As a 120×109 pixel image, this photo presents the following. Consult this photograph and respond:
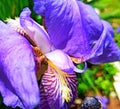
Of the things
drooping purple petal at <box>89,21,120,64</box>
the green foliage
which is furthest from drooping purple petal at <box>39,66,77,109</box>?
the green foliage

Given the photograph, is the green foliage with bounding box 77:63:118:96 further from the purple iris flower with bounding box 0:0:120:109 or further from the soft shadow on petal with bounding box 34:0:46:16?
the soft shadow on petal with bounding box 34:0:46:16

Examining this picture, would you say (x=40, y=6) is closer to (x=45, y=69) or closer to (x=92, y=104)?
(x=45, y=69)

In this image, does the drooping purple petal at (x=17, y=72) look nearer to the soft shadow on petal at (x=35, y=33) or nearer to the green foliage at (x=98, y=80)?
the soft shadow on petal at (x=35, y=33)

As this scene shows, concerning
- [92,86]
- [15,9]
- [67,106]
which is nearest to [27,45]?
[67,106]

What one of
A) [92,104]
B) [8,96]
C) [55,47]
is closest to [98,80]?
[92,104]

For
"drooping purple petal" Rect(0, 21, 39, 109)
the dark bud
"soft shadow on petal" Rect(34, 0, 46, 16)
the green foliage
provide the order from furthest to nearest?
the green foliage
the dark bud
"soft shadow on petal" Rect(34, 0, 46, 16)
"drooping purple petal" Rect(0, 21, 39, 109)

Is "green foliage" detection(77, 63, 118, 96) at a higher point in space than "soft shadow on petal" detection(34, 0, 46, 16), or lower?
lower

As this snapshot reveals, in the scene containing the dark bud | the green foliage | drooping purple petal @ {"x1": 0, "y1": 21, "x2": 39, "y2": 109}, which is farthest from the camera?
the green foliage
